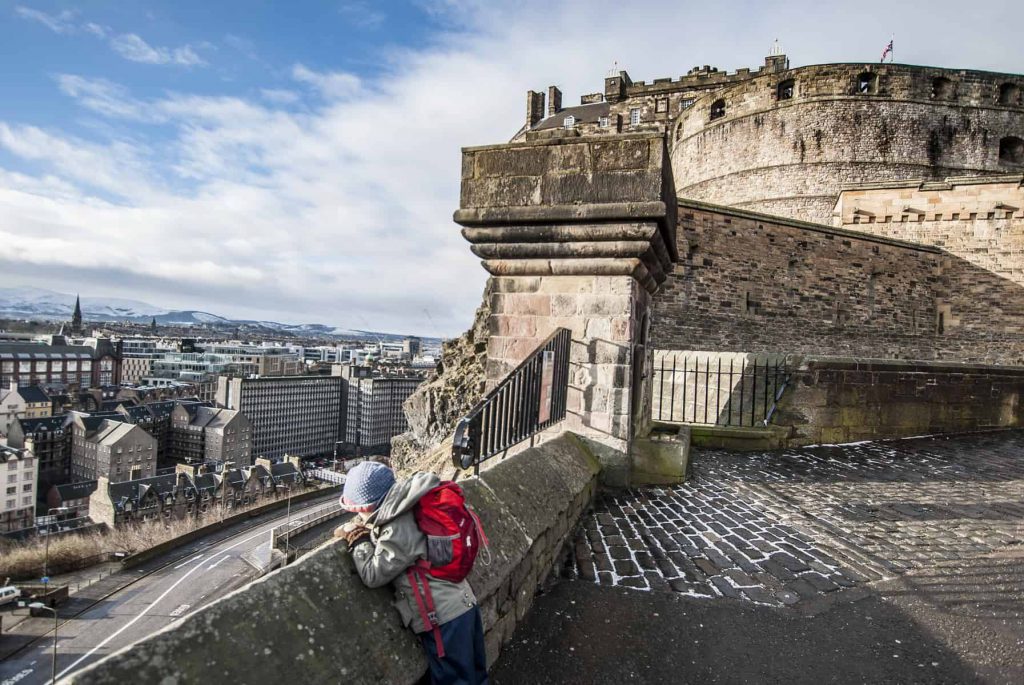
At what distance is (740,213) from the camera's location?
667 inches

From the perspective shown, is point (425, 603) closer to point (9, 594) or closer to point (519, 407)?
point (519, 407)

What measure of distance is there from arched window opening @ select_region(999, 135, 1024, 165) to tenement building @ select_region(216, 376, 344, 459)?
9134 cm

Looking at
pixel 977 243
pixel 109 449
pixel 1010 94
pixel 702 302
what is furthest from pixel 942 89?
pixel 109 449

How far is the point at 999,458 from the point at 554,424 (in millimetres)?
6266

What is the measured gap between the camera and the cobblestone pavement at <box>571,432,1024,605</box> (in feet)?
11.9

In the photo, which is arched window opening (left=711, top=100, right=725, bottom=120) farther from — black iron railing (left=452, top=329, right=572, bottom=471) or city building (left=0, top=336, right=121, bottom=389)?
city building (left=0, top=336, right=121, bottom=389)

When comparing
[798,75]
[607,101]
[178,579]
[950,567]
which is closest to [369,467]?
[950,567]

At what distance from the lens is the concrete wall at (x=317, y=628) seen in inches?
52.8

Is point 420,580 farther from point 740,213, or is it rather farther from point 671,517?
point 740,213

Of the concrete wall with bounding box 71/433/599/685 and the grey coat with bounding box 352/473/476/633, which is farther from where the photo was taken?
the grey coat with bounding box 352/473/476/633

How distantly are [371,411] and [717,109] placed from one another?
87.5 metres

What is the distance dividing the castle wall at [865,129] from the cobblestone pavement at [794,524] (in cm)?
2393

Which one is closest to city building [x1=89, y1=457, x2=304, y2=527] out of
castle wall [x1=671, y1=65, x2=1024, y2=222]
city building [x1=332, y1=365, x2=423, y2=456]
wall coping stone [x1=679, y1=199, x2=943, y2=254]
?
city building [x1=332, y1=365, x2=423, y2=456]

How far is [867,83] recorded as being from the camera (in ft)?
89.5
